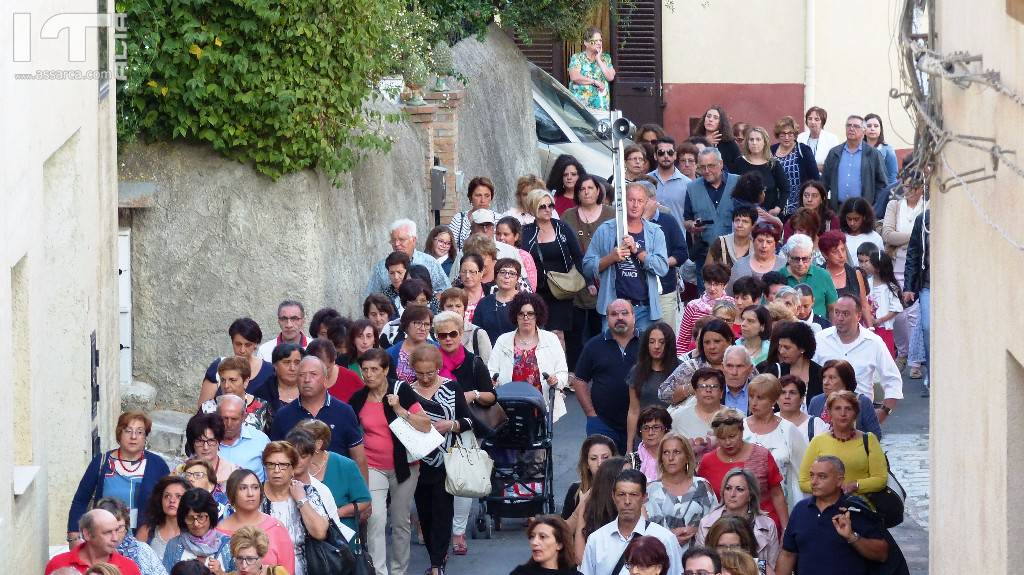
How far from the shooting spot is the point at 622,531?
999 cm

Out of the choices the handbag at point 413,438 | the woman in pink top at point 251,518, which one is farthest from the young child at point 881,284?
the woman in pink top at point 251,518

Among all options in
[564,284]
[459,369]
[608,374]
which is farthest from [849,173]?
[459,369]

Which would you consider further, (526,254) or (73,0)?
(526,254)

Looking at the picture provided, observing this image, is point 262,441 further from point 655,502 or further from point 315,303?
point 315,303

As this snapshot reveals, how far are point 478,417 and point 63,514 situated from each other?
2.71 meters

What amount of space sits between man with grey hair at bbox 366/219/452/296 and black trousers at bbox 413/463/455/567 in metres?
2.76

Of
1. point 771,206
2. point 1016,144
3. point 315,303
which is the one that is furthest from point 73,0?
point 771,206

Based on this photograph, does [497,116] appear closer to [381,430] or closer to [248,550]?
[381,430]

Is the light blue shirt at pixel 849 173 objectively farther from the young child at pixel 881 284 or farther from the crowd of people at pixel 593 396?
the young child at pixel 881 284

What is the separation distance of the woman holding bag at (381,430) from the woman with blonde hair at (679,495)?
6.26 ft

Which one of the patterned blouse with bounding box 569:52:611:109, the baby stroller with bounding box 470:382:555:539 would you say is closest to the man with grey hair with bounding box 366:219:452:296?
the baby stroller with bounding box 470:382:555:539

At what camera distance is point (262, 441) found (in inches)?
432

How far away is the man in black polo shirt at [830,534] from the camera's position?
1003 cm

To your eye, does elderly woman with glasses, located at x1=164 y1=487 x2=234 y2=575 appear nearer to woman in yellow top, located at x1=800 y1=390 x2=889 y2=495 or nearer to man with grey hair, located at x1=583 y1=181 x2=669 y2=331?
woman in yellow top, located at x1=800 y1=390 x2=889 y2=495
